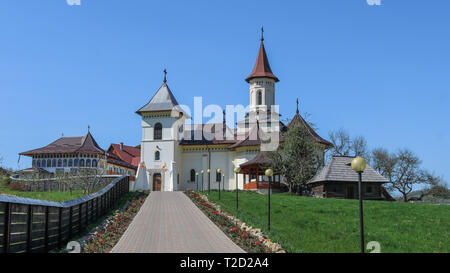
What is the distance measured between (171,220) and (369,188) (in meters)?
18.6

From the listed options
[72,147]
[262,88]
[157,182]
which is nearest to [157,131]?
[157,182]

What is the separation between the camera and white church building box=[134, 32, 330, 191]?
41.6 m

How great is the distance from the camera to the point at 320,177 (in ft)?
103

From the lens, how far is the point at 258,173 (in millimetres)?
37781

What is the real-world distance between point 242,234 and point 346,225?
4.13 meters

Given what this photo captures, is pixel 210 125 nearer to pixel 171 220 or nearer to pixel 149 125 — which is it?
pixel 149 125

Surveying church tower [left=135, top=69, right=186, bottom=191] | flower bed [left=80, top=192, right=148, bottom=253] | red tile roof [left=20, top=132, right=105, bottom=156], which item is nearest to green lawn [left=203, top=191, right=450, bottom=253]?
flower bed [left=80, top=192, right=148, bottom=253]

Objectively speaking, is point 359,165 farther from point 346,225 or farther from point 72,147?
point 72,147

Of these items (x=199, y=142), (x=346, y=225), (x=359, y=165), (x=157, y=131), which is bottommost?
(x=346, y=225)

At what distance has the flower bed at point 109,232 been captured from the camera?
11992 millimetres

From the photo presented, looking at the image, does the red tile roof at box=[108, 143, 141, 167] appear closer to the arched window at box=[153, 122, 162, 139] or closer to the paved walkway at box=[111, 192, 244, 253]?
the arched window at box=[153, 122, 162, 139]
